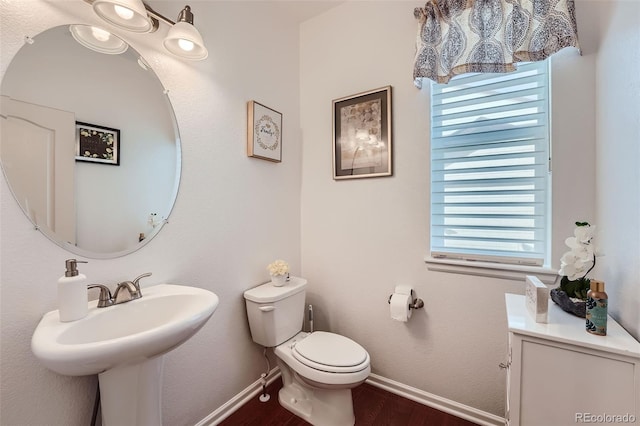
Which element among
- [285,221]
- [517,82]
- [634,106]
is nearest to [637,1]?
[634,106]

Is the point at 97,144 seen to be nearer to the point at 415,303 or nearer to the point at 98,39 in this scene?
the point at 98,39

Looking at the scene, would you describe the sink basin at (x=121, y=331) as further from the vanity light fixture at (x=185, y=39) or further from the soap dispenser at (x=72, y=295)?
the vanity light fixture at (x=185, y=39)

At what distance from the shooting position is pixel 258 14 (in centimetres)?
172

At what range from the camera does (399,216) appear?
1685 millimetres

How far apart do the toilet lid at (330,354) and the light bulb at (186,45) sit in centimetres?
162

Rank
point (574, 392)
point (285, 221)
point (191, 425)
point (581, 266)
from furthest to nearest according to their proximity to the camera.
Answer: point (285, 221) → point (191, 425) → point (581, 266) → point (574, 392)

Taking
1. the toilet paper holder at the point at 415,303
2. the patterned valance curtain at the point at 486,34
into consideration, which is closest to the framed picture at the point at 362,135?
the patterned valance curtain at the point at 486,34

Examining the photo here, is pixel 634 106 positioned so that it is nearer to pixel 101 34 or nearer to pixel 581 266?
pixel 581 266

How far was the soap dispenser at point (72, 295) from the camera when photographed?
2.80 ft

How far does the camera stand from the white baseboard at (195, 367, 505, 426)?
1.43m

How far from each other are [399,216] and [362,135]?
0.61 meters

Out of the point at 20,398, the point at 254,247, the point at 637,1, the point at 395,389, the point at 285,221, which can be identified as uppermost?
the point at 637,1

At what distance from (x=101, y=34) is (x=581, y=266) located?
2079mm

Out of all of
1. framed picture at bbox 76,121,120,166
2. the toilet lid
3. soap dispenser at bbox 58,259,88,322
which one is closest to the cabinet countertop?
the toilet lid
